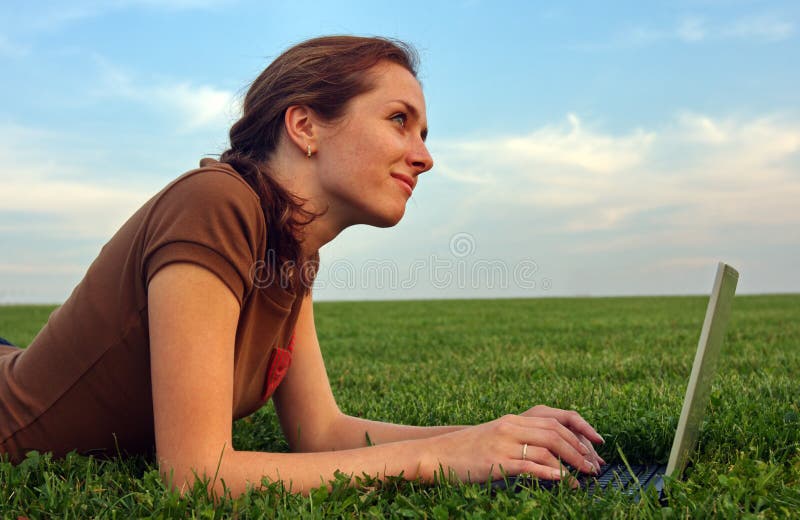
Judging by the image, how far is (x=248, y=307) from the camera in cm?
240

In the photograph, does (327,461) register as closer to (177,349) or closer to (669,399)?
(177,349)

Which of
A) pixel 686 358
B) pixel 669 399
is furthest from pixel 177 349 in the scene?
pixel 686 358

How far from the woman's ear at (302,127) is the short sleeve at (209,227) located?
0.32 metres

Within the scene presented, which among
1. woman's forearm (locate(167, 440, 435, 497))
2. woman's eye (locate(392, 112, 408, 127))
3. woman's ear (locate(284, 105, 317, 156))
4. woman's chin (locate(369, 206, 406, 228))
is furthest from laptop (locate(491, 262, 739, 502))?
woman's ear (locate(284, 105, 317, 156))

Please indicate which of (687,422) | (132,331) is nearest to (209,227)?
(132,331)

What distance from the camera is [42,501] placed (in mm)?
2490

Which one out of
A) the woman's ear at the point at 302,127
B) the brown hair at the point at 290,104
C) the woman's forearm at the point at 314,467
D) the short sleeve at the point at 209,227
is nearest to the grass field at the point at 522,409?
the woman's forearm at the point at 314,467

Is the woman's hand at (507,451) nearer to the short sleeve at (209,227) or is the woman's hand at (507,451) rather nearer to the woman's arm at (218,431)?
the woman's arm at (218,431)

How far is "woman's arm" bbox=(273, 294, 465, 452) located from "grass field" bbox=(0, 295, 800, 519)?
25.7 inches

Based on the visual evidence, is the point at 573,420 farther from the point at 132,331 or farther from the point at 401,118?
the point at 132,331

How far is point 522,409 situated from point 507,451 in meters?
2.27

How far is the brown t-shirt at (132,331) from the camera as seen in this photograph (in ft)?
7.01

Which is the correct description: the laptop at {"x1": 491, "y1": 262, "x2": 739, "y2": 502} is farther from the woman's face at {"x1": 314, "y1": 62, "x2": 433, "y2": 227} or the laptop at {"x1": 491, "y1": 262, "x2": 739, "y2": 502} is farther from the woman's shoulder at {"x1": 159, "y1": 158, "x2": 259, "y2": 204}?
the woman's shoulder at {"x1": 159, "y1": 158, "x2": 259, "y2": 204}

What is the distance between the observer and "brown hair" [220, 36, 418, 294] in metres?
2.45
